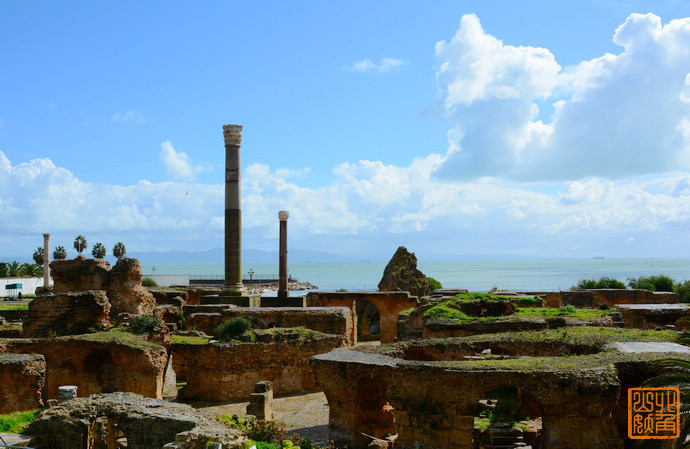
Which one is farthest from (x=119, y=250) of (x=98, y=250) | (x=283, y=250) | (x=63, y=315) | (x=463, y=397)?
(x=463, y=397)

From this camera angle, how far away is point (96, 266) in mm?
27750

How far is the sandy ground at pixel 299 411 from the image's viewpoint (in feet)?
51.4

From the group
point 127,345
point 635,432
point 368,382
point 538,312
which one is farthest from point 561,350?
point 127,345

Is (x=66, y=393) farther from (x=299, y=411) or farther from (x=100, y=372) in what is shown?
(x=299, y=411)

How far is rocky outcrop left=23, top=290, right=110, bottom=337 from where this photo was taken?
20.4 metres

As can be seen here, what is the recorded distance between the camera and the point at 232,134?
3144cm

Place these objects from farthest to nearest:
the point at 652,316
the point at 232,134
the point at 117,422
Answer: the point at 232,134 → the point at 652,316 → the point at 117,422

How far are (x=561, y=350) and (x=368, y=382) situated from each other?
5.31m

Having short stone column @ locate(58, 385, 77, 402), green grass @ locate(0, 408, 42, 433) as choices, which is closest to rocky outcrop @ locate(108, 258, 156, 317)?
green grass @ locate(0, 408, 42, 433)

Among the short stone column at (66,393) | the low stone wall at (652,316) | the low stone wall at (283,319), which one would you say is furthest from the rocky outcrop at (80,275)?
the low stone wall at (652,316)

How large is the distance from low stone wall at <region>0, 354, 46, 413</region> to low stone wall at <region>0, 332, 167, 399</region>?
2114mm

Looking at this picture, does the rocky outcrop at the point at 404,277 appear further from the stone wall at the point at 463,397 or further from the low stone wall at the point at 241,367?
the stone wall at the point at 463,397

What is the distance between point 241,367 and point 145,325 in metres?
3.32

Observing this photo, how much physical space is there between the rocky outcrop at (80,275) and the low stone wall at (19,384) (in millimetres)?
12247
